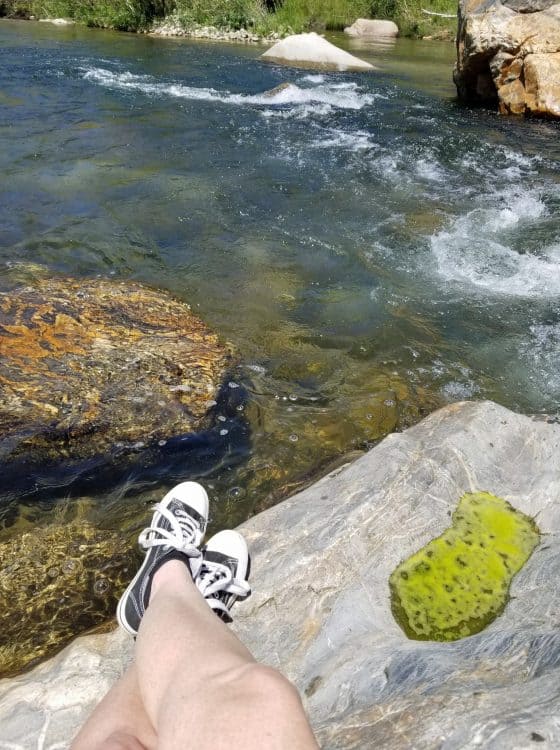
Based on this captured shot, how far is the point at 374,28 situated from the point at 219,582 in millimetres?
26817

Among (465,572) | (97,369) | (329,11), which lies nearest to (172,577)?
(465,572)

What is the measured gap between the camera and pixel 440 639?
2244mm

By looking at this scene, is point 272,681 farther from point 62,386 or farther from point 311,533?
point 62,386

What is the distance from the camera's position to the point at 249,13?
883 inches

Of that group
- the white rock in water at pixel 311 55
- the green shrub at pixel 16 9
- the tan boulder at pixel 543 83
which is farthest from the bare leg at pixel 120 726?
the green shrub at pixel 16 9

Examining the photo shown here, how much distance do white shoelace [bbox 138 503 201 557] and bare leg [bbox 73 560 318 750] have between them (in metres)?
0.48

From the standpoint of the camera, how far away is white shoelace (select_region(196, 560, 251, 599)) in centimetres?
241

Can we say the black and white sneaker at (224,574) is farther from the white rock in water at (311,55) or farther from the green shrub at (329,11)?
the green shrub at (329,11)

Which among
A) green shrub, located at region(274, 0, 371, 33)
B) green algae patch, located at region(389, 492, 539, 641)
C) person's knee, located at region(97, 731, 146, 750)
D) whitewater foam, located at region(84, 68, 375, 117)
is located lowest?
green algae patch, located at region(389, 492, 539, 641)

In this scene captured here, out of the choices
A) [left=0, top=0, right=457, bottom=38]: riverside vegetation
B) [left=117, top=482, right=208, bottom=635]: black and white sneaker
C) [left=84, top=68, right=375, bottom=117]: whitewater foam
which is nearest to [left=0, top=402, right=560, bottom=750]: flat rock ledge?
[left=117, top=482, right=208, bottom=635]: black and white sneaker

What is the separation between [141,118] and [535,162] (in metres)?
6.42

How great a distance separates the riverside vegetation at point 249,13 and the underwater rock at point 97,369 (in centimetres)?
2104

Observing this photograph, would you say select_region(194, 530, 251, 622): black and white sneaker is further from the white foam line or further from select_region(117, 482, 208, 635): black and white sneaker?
the white foam line

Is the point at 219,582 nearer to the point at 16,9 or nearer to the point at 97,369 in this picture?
the point at 97,369
